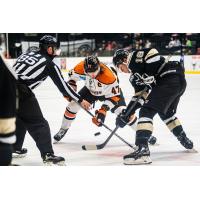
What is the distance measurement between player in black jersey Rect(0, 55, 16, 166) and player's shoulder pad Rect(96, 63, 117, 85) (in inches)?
59.6

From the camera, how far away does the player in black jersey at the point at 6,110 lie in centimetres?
148

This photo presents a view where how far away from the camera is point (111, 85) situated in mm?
3098

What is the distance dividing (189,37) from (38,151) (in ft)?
4.40

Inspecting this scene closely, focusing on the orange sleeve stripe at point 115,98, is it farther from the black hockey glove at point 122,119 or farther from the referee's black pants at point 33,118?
the referee's black pants at point 33,118

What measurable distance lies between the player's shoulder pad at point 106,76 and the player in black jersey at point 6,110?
1.51 m

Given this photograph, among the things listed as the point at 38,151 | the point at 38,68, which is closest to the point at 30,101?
the point at 38,68

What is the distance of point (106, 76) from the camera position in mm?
3027

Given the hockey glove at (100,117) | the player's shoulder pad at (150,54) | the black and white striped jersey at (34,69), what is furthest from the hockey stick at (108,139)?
the black and white striped jersey at (34,69)

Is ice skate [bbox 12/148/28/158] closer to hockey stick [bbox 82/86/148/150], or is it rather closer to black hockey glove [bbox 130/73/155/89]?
hockey stick [bbox 82/86/148/150]

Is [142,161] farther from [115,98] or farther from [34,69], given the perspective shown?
[34,69]

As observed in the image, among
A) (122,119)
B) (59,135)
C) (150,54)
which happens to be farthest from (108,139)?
(150,54)

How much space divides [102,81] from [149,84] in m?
0.38
